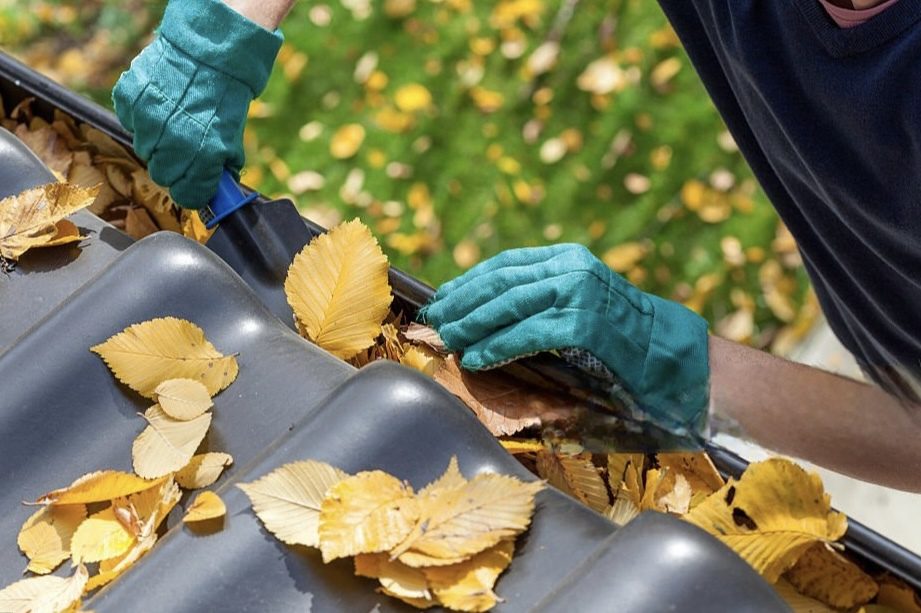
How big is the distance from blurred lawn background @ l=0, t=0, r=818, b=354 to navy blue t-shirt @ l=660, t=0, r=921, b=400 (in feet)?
3.19

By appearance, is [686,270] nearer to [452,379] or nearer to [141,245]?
[452,379]

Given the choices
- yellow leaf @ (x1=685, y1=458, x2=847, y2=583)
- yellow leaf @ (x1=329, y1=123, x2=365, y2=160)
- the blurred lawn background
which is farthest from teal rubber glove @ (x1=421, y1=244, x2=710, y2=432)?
yellow leaf @ (x1=329, y1=123, x2=365, y2=160)

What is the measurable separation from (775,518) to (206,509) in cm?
64

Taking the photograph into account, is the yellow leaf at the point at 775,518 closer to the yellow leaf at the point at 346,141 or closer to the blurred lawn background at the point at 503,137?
the blurred lawn background at the point at 503,137

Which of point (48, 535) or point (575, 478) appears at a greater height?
point (48, 535)

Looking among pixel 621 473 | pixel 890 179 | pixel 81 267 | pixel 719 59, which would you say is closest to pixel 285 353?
pixel 81 267

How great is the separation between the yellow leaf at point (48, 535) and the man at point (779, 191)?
0.53 m

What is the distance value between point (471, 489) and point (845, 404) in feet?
2.87

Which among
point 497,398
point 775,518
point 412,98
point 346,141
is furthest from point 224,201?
point 412,98

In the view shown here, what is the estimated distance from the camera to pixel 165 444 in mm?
1094

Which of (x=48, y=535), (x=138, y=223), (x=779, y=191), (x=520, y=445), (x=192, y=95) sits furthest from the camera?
(x=779, y=191)

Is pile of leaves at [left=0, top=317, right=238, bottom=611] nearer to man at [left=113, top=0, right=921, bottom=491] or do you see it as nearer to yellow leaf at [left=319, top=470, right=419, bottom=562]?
yellow leaf at [left=319, top=470, right=419, bottom=562]

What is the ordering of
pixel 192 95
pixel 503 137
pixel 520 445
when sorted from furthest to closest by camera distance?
pixel 503 137 → pixel 192 95 → pixel 520 445

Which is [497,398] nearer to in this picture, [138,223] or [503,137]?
[138,223]
